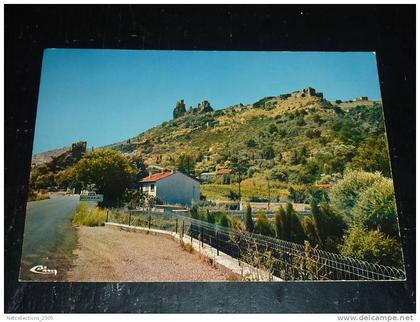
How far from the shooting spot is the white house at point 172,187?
14.6 feet

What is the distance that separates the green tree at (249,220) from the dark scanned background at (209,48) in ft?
2.17

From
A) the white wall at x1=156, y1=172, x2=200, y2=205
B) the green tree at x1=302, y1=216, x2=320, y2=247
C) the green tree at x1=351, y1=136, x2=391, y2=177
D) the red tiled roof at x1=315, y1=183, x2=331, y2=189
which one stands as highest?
the green tree at x1=351, y1=136, x2=391, y2=177

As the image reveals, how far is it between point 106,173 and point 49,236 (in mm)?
989

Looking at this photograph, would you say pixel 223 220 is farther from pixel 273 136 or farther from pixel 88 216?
pixel 88 216

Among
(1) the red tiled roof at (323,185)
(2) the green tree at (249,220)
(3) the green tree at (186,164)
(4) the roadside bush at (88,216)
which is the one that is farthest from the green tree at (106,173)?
(1) the red tiled roof at (323,185)

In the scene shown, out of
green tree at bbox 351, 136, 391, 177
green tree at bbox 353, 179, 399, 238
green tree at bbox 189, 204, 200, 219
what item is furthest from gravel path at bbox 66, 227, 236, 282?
green tree at bbox 351, 136, 391, 177

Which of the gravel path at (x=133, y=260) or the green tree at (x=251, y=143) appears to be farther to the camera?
the green tree at (x=251, y=143)

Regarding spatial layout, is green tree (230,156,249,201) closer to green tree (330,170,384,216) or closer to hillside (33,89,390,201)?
hillside (33,89,390,201)

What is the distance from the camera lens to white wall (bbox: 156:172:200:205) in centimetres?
444

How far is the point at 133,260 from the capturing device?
160 inches

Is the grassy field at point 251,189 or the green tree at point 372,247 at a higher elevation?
the grassy field at point 251,189

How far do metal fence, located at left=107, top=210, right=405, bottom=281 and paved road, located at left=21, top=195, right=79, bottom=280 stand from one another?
53 cm

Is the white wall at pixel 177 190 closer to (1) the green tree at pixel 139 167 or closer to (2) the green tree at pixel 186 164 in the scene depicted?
(2) the green tree at pixel 186 164

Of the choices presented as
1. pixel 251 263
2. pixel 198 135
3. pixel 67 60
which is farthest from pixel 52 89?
pixel 251 263
